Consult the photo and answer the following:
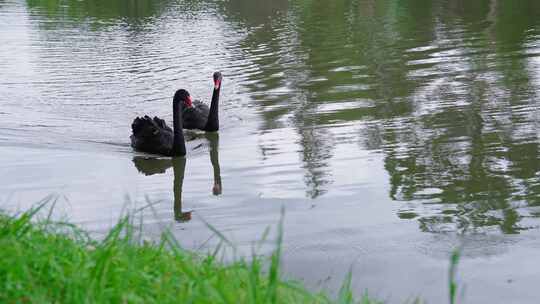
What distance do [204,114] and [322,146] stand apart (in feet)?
9.83

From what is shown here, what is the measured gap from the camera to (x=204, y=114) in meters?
12.9

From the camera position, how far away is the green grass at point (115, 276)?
3.42 meters

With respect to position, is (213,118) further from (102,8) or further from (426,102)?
(102,8)

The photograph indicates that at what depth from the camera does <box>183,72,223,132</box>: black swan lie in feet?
40.0

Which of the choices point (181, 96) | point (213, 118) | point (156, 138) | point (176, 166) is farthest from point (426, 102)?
point (176, 166)

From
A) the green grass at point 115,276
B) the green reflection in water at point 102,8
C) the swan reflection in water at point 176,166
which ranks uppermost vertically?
the green reflection in water at point 102,8

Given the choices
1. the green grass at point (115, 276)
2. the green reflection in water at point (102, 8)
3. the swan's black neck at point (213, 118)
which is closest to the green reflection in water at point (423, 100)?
the swan's black neck at point (213, 118)

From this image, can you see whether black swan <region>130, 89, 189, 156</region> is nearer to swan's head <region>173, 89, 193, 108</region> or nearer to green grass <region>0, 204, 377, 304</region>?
swan's head <region>173, 89, 193, 108</region>

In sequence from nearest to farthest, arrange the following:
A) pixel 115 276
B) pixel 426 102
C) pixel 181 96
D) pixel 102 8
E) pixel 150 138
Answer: pixel 115 276 < pixel 150 138 < pixel 181 96 < pixel 426 102 < pixel 102 8

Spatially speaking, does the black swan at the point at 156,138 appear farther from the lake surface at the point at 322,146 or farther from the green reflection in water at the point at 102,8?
the green reflection in water at the point at 102,8

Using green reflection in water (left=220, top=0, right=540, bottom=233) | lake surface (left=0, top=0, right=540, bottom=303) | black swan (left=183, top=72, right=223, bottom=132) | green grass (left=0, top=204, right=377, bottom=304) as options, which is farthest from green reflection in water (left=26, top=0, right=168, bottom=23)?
green grass (left=0, top=204, right=377, bottom=304)

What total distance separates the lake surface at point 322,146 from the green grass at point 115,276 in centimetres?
69

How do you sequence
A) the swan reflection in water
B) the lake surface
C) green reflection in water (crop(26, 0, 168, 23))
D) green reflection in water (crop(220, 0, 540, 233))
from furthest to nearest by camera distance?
green reflection in water (crop(26, 0, 168, 23)) → the swan reflection in water → green reflection in water (crop(220, 0, 540, 233)) → the lake surface

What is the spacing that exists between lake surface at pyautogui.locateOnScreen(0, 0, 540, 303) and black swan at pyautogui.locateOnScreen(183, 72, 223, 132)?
211 mm
